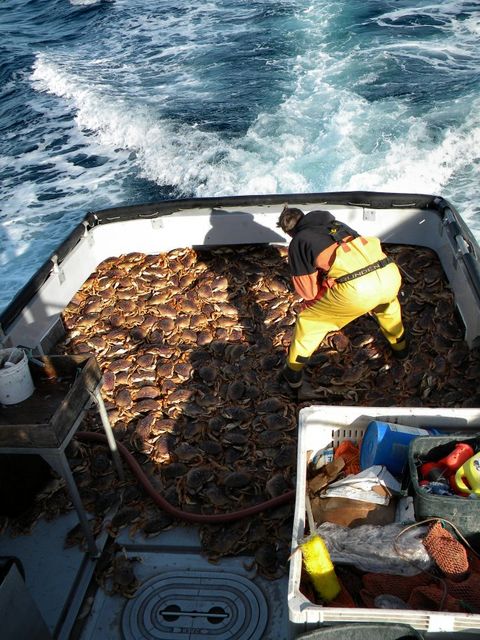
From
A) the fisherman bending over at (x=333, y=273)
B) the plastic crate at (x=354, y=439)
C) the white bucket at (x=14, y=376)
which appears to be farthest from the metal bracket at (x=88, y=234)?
the plastic crate at (x=354, y=439)

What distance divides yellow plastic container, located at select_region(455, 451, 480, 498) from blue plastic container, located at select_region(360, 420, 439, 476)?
0.34 meters

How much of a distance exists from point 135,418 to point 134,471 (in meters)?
0.64

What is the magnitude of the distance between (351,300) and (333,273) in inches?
9.1

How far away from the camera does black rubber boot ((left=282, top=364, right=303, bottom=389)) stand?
4.93 metres

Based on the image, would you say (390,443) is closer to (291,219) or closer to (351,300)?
(351,300)

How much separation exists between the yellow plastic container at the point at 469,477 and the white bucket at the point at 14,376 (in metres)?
2.33

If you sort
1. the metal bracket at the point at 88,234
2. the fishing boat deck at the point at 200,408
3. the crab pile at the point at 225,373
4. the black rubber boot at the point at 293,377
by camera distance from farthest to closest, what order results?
1. the metal bracket at the point at 88,234
2. the black rubber boot at the point at 293,377
3. the crab pile at the point at 225,373
4. the fishing boat deck at the point at 200,408

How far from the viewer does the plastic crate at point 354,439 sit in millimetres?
2326

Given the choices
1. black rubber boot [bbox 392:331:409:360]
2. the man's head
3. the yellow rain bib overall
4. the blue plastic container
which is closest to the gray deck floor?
the blue plastic container

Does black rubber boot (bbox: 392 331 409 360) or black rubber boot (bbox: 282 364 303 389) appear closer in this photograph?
black rubber boot (bbox: 282 364 303 389)

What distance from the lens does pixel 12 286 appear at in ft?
33.0

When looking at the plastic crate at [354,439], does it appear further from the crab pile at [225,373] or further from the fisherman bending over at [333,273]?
the fisherman bending over at [333,273]

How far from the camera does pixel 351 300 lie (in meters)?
4.41

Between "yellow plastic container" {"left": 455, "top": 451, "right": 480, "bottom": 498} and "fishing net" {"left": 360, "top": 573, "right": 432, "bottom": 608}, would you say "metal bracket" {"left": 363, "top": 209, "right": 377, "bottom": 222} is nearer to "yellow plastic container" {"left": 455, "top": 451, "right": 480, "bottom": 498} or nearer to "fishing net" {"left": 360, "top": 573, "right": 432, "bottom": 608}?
"yellow plastic container" {"left": 455, "top": 451, "right": 480, "bottom": 498}
